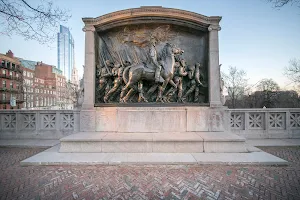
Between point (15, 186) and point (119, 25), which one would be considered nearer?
point (15, 186)

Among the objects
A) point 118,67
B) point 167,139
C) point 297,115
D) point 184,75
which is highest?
point 118,67

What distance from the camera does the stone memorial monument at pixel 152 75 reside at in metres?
6.82

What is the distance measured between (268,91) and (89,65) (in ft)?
139

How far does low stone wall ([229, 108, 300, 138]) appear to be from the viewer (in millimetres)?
7762

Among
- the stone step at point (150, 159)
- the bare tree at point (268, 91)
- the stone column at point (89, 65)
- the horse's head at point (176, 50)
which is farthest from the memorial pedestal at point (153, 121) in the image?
the bare tree at point (268, 91)

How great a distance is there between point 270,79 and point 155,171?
1911 inches

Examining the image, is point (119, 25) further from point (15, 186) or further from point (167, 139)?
point (15, 186)

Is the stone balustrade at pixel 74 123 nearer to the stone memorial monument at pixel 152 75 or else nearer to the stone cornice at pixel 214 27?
the stone memorial monument at pixel 152 75

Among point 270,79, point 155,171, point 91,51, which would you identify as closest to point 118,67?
point 91,51

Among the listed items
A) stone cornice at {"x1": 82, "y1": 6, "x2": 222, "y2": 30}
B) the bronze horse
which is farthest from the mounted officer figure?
stone cornice at {"x1": 82, "y1": 6, "x2": 222, "y2": 30}

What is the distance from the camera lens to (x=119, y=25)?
771cm

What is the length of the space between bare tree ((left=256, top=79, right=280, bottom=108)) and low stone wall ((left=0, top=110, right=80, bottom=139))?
4108 cm

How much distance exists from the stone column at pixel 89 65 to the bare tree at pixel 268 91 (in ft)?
132

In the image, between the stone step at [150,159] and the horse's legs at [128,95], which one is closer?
the stone step at [150,159]
